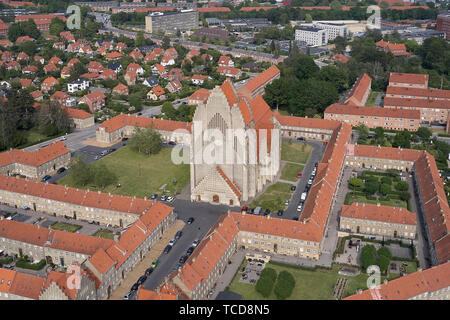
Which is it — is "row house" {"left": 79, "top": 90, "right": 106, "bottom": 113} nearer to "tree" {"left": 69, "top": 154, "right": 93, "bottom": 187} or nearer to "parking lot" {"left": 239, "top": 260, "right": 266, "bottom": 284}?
"tree" {"left": 69, "top": 154, "right": 93, "bottom": 187}

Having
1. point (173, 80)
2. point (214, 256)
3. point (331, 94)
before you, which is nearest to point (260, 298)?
point (214, 256)

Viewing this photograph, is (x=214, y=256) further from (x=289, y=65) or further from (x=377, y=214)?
(x=289, y=65)

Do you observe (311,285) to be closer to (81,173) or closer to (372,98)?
(81,173)

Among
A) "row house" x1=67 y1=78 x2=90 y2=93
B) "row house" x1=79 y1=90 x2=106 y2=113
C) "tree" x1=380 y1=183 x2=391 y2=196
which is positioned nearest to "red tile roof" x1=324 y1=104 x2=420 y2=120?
"tree" x1=380 y1=183 x2=391 y2=196

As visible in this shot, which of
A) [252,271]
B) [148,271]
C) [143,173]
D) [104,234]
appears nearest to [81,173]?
[143,173]

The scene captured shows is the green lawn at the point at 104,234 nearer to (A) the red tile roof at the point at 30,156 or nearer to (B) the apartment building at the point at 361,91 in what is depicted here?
(A) the red tile roof at the point at 30,156

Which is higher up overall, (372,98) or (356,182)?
(372,98)
